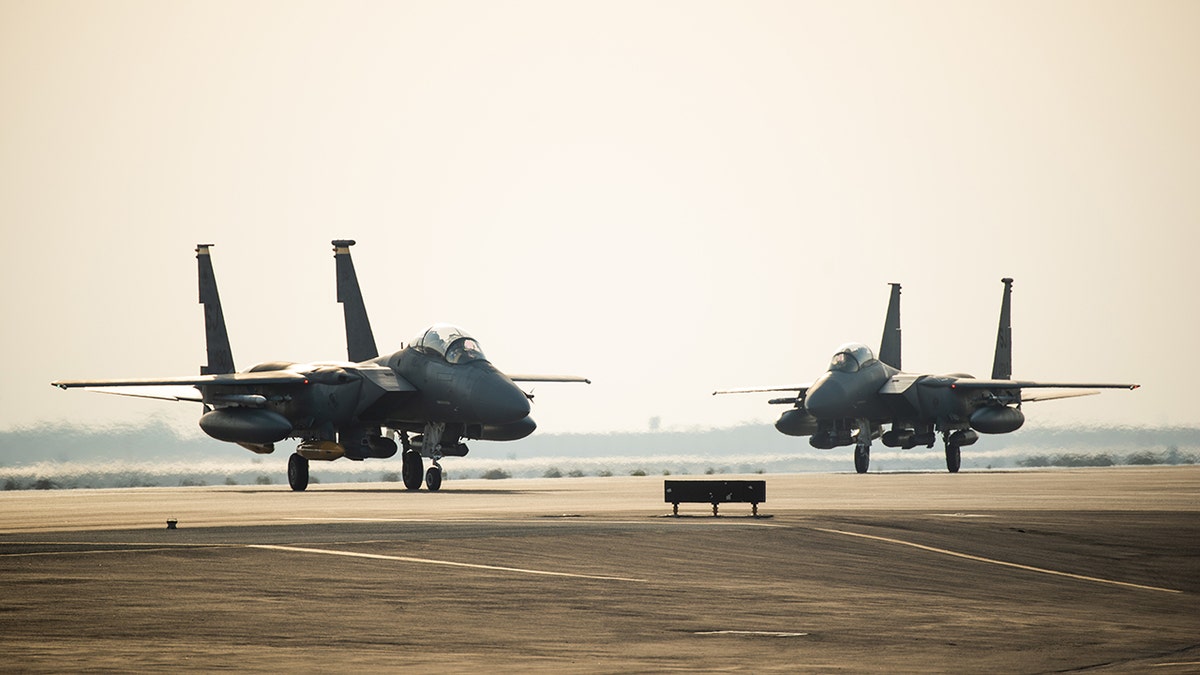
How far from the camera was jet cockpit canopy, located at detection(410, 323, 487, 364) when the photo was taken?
44.6 m

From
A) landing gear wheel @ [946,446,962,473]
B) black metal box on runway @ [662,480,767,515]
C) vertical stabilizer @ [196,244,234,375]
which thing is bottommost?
black metal box on runway @ [662,480,767,515]

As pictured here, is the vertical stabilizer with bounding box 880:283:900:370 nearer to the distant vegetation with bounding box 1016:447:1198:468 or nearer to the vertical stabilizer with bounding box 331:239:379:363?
the distant vegetation with bounding box 1016:447:1198:468

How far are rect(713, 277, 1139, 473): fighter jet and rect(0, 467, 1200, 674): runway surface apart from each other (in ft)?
116

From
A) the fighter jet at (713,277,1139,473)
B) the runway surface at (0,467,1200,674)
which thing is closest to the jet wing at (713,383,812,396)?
the fighter jet at (713,277,1139,473)

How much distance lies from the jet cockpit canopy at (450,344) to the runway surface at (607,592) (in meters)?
14.8

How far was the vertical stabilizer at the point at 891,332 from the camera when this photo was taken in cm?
7412

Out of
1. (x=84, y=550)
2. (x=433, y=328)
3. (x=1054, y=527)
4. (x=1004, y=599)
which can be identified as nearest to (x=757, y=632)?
(x=1004, y=599)

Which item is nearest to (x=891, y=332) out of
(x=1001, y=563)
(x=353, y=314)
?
(x=353, y=314)

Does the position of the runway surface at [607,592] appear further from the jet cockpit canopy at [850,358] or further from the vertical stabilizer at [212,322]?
the jet cockpit canopy at [850,358]

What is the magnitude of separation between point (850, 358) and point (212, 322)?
26471 millimetres

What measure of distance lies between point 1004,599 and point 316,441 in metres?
31.8

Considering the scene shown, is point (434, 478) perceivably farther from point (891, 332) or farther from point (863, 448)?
point (891, 332)

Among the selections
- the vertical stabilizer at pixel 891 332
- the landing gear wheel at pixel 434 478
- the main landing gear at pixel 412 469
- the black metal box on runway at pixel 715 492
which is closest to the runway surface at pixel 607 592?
the black metal box on runway at pixel 715 492

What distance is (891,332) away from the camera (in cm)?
7438
